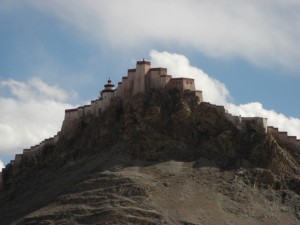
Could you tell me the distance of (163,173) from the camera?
81812 millimetres

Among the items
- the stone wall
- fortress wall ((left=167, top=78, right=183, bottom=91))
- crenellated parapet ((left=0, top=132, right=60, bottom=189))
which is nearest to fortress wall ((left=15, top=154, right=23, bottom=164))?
crenellated parapet ((left=0, top=132, right=60, bottom=189))

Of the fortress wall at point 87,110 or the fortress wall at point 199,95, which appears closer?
the fortress wall at point 199,95

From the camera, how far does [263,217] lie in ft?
253

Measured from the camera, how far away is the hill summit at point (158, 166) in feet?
249

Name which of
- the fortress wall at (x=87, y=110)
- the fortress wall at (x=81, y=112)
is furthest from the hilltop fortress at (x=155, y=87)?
the fortress wall at (x=81, y=112)

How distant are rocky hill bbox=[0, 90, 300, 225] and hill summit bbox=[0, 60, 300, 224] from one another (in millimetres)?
99

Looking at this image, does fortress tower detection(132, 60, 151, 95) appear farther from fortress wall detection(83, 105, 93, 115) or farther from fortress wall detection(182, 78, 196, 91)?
fortress wall detection(83, 105, 93, 115)

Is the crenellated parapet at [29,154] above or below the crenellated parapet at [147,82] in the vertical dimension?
below

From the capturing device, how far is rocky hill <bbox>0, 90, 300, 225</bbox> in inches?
2975

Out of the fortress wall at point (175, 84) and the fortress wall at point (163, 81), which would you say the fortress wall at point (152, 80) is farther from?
the fortress wall at point (175, 84)

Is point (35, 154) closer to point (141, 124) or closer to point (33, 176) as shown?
point (33, 176)

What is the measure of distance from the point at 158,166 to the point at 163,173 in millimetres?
1719

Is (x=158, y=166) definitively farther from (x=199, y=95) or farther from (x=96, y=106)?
(x=96, y=106)

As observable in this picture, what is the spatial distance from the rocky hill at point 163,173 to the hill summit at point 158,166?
99 millimetres
